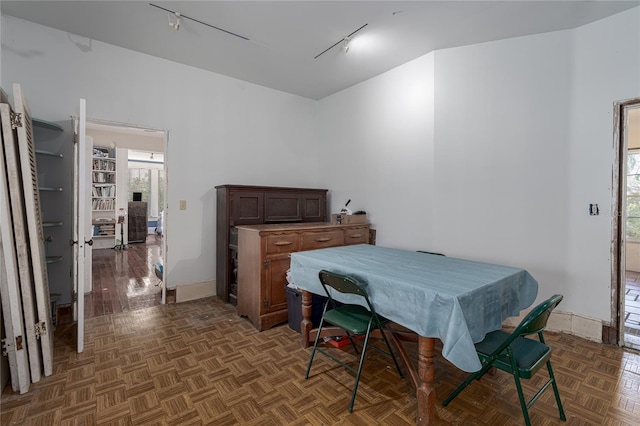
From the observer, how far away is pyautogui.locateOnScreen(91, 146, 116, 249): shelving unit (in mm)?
7648

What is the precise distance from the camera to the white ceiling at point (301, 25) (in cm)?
271

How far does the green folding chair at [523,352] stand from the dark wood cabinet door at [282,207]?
3.06 metres

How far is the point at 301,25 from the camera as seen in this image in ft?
9.89

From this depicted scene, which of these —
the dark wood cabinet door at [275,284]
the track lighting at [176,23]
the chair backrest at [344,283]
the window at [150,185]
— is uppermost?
the track lighting at [176,23]

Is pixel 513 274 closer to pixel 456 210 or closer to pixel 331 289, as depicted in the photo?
pixel 331 289

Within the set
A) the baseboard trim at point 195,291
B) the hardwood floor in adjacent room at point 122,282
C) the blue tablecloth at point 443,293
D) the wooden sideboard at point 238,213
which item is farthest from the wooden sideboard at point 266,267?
the hardwood floor in adjacent room at point 122,282

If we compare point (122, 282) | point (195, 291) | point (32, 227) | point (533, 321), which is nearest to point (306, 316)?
point (533, 321)

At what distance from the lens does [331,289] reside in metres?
2.30

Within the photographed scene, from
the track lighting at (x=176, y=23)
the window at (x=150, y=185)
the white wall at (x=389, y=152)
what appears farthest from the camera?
the window at (x=150, y=185)

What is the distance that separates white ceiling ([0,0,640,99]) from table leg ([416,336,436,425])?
2.82 metres

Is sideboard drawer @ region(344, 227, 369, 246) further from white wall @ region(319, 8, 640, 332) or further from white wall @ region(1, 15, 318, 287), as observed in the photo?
white wall @ region(1, 15, 318, 287)

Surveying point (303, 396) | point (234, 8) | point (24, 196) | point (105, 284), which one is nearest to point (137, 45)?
point (234, 8)

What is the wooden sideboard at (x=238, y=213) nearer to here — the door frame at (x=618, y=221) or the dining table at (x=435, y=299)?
the dining table at (x=435, y=299)

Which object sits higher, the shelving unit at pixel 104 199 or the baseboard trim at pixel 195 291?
the shelving unit at pixel 104 199
